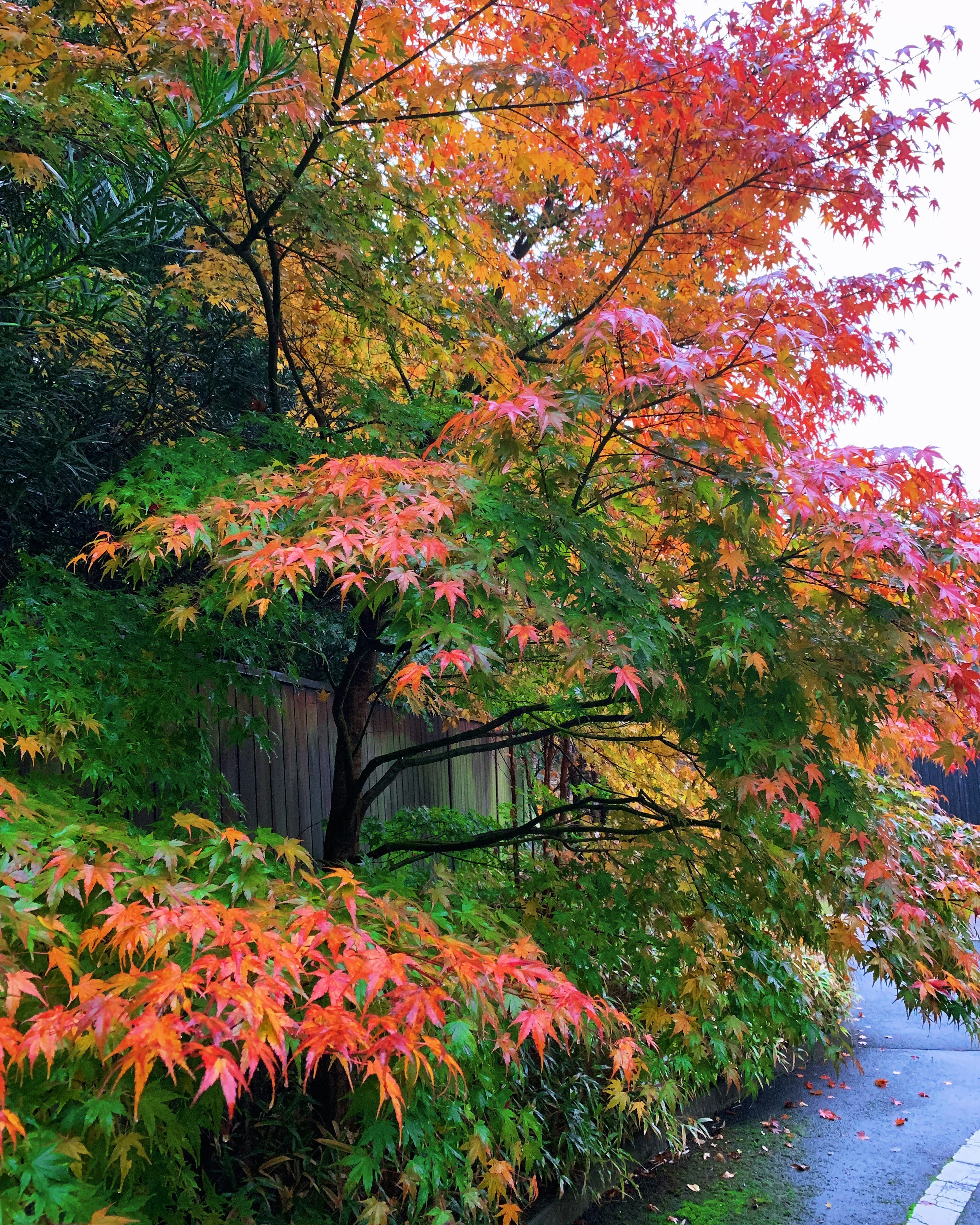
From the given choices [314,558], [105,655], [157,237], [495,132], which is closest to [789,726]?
[314,558]

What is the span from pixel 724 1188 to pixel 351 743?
3556 mm

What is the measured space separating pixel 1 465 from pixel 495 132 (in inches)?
141

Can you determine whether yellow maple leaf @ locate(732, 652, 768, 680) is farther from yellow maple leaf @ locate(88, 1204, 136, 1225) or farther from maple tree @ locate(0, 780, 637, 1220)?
yellow maple leaf @ locate(88, 1204, 136, 1225)

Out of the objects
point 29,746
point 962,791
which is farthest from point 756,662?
point 962,791

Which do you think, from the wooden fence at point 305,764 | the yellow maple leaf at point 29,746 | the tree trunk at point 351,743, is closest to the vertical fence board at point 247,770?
the wooden fence at point 305,764

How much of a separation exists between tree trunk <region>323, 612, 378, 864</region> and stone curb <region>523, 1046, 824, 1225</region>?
214 cm

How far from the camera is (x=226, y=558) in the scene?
8.82ft

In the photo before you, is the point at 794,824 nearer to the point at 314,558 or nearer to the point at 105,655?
the point at 314,558

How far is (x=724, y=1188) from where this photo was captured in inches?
205

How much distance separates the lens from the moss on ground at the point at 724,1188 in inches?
190

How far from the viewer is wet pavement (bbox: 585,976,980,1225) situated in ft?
16.0

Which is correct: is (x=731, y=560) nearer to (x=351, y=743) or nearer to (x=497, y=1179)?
(x=351, y=743)

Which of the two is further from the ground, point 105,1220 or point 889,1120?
point 105,1220

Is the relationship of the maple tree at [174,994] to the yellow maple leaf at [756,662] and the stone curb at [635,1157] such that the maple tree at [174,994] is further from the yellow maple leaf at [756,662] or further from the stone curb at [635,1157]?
the stone curb at [635,1157]
